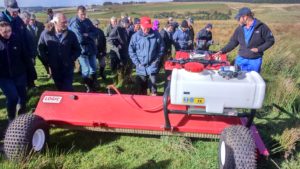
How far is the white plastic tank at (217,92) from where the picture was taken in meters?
3.74

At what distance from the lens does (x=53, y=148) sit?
466cm

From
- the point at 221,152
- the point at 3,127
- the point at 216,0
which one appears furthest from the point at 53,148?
the point at 216,0

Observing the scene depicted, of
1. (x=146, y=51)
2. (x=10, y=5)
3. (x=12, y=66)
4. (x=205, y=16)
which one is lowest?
(x=205, y=16)

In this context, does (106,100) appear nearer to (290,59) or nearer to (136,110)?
(136,110)

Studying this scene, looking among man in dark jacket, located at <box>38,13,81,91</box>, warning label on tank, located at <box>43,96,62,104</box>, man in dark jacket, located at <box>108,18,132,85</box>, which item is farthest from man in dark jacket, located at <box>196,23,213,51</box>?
warning label on tank, located at <box>43,96,62,104</box>

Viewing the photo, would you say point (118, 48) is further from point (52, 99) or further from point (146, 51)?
point (52, 99)

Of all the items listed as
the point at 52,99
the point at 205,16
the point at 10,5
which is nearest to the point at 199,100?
the point at 52,99

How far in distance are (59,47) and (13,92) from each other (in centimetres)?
125

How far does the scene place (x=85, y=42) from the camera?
7188 millimetres

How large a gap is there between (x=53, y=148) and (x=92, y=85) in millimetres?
3008

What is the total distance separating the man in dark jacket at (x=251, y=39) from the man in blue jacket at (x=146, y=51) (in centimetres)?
152

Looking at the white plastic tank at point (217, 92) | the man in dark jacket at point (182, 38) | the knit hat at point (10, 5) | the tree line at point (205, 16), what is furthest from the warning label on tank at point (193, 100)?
the tree line at point (205, 16)

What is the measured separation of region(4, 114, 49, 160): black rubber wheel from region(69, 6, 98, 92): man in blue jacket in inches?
122

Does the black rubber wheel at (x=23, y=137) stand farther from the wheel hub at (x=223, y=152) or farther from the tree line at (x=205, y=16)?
the tree line at (x=205, y=16)
